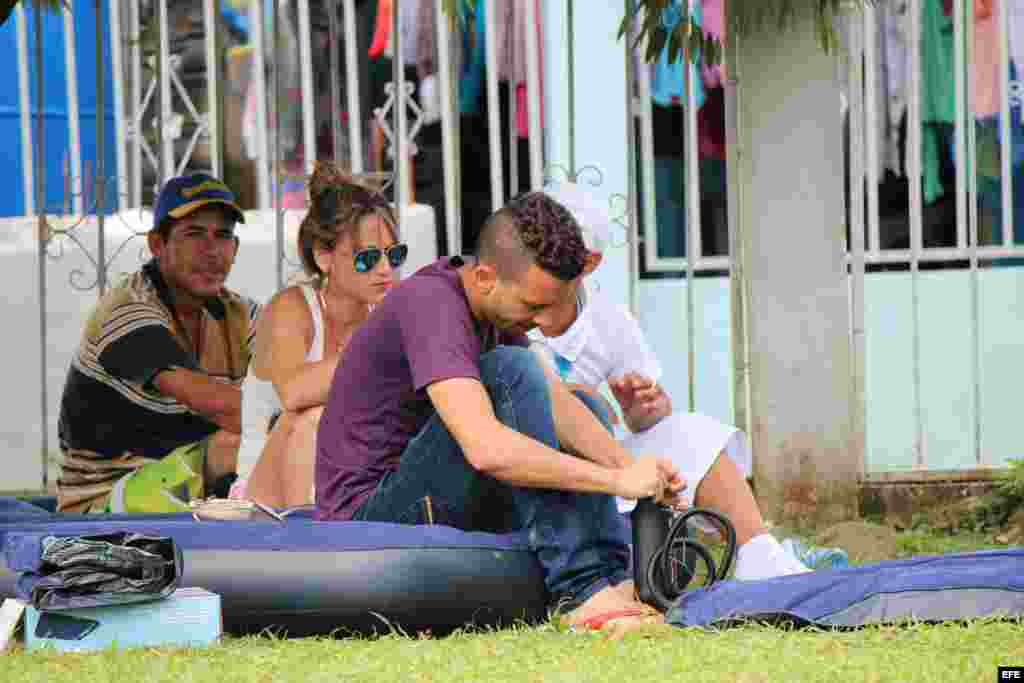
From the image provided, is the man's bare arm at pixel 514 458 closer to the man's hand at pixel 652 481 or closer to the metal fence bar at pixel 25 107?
the man's hand at pixel 652 481

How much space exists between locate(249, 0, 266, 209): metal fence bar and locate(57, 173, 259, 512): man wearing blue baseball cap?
166cm

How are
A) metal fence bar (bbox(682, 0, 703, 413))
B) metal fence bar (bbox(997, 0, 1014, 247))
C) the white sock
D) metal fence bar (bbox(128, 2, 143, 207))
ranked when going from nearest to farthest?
the white sock, metal fence bar (bbox(682, 0, 703, 413)), metal fence bar (bbox(997, 0, 1014, 247)), metal fence bar (bbox(128, 2, 143, 207))

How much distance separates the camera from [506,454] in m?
4.15

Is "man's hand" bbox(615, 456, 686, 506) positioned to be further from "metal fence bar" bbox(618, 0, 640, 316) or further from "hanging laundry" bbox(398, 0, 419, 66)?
"hanging laundry" bbox(398, 0, 419, 66)

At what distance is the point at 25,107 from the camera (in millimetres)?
7738

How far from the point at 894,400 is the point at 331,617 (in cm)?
387

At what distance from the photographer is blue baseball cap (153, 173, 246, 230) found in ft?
19.6

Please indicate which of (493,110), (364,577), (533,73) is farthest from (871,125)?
(364,577)

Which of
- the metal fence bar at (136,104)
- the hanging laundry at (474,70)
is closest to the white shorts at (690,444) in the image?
Answer: the hanging laundry at (474,70)

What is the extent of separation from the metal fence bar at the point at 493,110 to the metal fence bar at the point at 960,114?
1686 millimetres

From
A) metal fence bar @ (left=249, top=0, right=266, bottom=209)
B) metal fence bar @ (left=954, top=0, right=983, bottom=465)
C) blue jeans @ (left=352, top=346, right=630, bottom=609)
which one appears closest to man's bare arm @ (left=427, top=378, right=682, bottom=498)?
blue jeans @ (left=352, top=346, right=630, bottom=609)

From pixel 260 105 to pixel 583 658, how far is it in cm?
443

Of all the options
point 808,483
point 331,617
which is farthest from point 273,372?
point 808,483

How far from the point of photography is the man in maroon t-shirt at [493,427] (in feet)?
13.8
